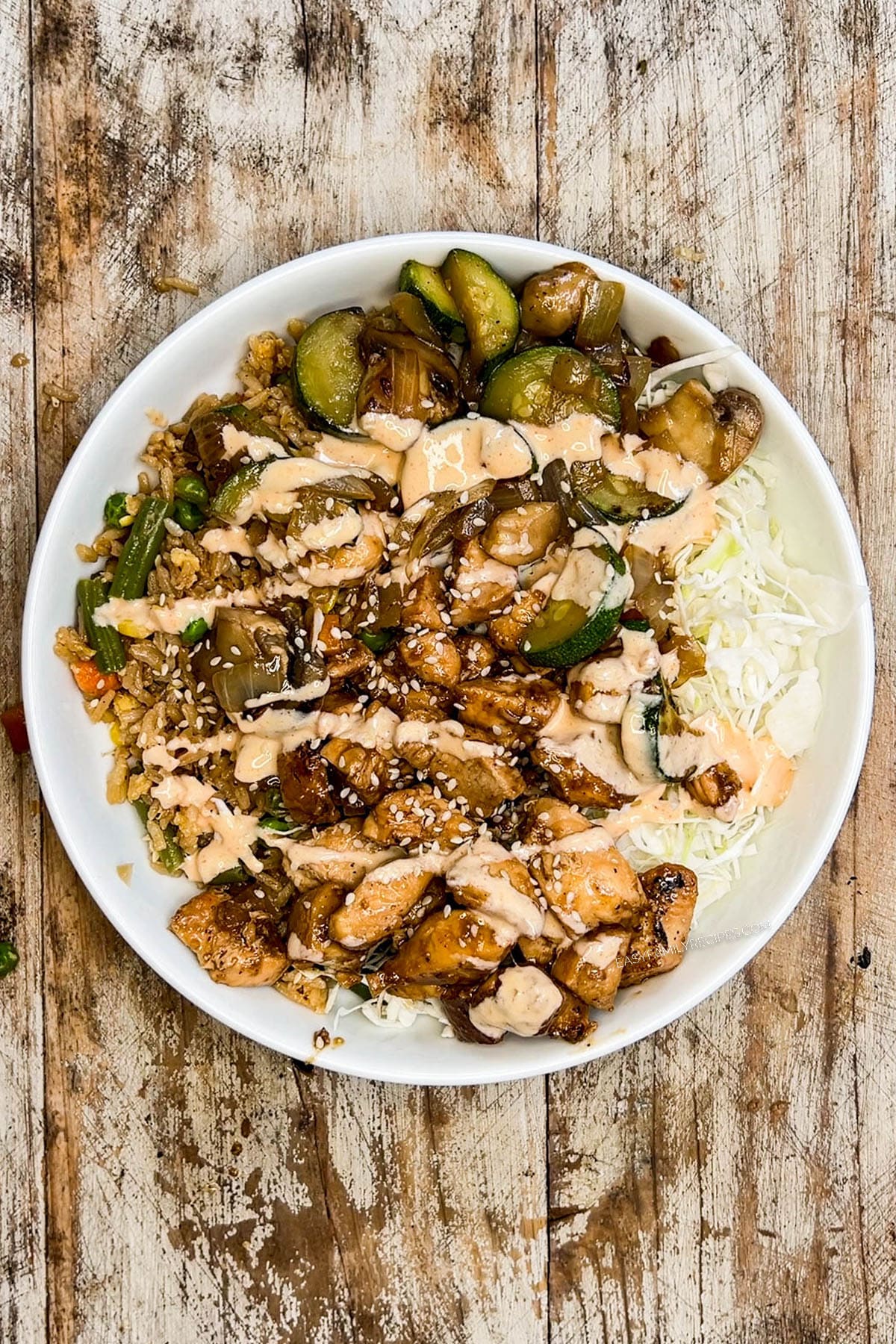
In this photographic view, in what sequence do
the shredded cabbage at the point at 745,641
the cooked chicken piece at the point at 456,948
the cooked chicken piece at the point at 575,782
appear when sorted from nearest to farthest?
the cooked chicken piece at the point at 456,948 < the cooked chicken piece at the point at 575,782 < the shredded cabbage at the point at 745,641

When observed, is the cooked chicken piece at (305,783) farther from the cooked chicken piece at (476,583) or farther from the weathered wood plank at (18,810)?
the weathered wood plank at (18,810)

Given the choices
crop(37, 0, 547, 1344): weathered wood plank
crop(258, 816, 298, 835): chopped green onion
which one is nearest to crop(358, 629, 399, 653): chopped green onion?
crop(258, 816, 298, 835): chopped green onion

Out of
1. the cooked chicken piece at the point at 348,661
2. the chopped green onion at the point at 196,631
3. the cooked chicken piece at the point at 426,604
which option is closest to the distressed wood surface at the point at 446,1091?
the chopped green onion at the point at 196,631

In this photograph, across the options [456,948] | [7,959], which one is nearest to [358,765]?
[456,948]

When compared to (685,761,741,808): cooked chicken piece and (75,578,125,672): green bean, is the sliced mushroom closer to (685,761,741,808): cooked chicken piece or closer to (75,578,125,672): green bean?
(685,761,741,808): cooked chicken piece

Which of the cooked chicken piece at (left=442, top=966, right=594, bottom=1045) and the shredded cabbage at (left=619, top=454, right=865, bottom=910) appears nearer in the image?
the cooked chicken piece at (left=442, top=966, right=594, bottom=1045)

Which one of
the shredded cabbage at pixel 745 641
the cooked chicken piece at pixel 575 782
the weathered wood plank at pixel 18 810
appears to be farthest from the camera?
the weathered wood plank at pixel 18 810

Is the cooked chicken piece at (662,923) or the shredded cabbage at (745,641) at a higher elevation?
the shredded cabbage at (745,641)
